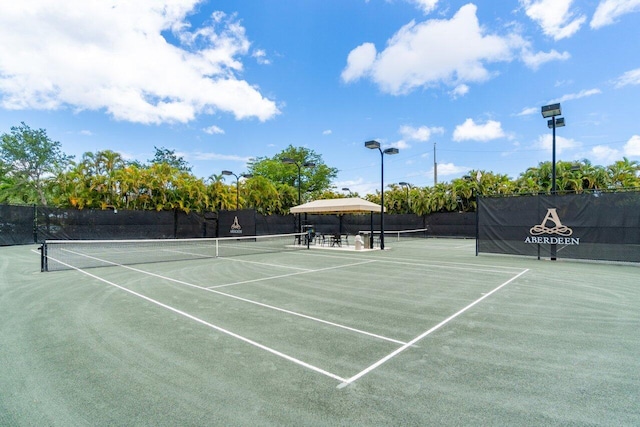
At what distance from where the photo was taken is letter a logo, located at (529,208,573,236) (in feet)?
43.6

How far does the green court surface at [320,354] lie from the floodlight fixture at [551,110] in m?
7.77

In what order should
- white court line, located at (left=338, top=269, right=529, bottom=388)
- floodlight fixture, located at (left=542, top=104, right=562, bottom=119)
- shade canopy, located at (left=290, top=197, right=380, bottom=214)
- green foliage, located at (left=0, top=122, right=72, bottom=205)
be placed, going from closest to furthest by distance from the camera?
white court line, located at (left=338, top=269, right=529, bottom=388) < floodlight fixture, located at (left=542, top=104, right=562, bottom=119) < shade canopy, located at (left=290, top=197, right=380, bottom=214) < green foliage, located at (left=0, top=122, right=72, bottom=205)

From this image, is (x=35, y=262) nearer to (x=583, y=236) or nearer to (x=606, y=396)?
(x=606, y=396)

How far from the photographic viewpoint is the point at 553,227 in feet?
44.5

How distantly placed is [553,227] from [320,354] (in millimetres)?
13488

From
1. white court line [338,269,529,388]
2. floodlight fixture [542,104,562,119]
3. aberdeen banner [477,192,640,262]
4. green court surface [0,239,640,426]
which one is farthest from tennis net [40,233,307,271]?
floodlight fixture [542,104,562,119]

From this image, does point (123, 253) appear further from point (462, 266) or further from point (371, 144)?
point (462, 266)

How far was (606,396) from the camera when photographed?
3180 millimetres

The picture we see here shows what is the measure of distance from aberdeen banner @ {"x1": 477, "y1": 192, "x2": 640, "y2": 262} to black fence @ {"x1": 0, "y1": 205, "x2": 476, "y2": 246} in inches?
306

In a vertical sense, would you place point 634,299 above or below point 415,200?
below

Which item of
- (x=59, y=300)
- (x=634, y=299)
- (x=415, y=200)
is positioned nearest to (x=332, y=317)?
(x=59, y=300)

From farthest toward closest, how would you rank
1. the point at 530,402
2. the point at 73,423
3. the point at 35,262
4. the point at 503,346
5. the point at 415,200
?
the point at 415,200, the point at 35,262, the point at 503,346, the point at 530,402, the point at 73,423

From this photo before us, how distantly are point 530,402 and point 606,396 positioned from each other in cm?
81

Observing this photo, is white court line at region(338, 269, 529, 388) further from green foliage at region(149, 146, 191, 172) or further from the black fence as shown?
green foliage at region(149, 146, 191, 172)
